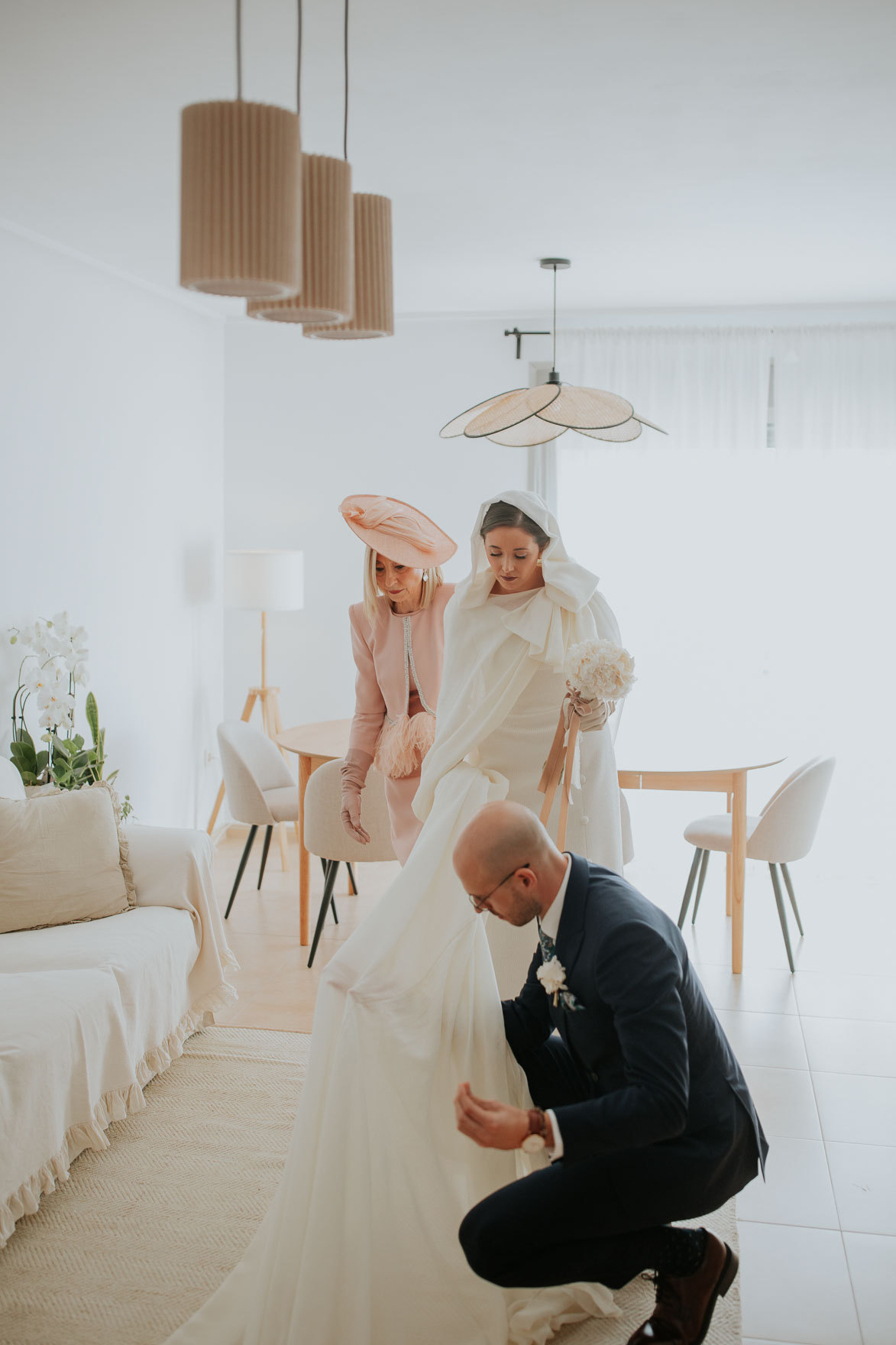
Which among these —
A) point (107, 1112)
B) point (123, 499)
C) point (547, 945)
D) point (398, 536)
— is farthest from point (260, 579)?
point (547, 945)

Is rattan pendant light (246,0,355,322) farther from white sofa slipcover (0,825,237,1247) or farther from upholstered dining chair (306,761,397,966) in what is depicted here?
upholstered dining chair (306,761,397,966)

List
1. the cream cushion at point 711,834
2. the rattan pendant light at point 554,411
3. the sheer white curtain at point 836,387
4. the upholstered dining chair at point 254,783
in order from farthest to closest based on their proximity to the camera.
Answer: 1. the sheer white curtain at point 836,387
2. the upholstered dining chair at point 254,783
3. the cream cushion at point 711,834
4. the rattan pendant light at point 554,411

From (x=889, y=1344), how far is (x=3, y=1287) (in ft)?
5.84

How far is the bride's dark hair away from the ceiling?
1034 millimetres

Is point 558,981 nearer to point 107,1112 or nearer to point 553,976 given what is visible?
point 553,976

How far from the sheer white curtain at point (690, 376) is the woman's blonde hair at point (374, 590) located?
255 centimetres

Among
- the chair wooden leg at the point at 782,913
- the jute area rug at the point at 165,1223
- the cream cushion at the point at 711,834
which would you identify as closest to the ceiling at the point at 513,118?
the cream cushion at the point at 711,834

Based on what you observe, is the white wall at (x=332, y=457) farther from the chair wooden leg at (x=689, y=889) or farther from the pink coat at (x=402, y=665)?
the pink coat at (x=402, y=665)

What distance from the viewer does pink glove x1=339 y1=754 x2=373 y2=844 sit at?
3318 mm

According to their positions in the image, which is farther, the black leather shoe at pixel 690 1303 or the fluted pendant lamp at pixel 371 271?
the black leather shoe at pixel 690 1303

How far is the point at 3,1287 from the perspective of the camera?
7.36ft

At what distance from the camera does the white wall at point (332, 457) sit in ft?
18.6

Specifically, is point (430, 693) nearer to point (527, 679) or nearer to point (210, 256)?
point (527, 679)

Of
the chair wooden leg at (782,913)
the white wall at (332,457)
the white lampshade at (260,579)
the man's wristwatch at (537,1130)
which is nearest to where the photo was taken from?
the man's wristwatch at (537,1130)
